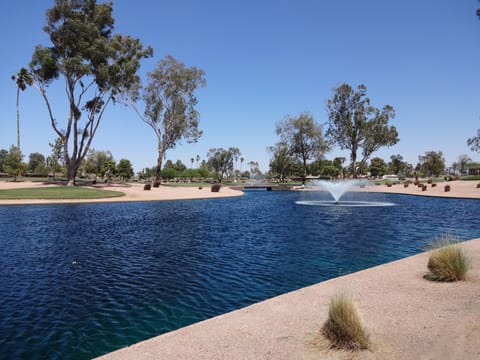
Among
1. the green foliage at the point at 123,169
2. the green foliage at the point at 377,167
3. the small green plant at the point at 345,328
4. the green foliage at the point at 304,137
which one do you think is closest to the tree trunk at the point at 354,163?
the green foliage at the point at 304,137

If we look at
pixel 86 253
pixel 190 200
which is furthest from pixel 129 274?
pixel 190 200

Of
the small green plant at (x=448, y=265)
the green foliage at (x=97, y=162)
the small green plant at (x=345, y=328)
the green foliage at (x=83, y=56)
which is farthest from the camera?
the green foliage at (x=97, y=162)

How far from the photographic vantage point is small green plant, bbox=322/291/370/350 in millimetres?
5258

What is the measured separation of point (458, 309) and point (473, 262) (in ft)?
16.7

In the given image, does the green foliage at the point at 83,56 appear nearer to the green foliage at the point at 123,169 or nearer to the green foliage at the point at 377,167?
the green foliage at the point at 123,169

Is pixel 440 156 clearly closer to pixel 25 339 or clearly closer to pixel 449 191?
pixel 449 191

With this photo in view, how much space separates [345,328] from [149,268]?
8507 mm

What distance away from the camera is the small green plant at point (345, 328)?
526 cm

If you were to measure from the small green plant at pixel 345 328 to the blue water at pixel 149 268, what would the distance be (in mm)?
3483

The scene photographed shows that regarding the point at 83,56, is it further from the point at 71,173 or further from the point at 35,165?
the point at 35,165

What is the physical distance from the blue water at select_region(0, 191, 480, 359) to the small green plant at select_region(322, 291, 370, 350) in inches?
137

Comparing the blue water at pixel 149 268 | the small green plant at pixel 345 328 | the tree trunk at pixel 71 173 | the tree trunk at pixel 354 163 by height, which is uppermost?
the tree trunk at pixel 354 163

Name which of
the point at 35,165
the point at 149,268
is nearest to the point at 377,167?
the point at 149,268

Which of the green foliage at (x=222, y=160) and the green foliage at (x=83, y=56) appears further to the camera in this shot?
the green foliage at (x=222, y=160)
